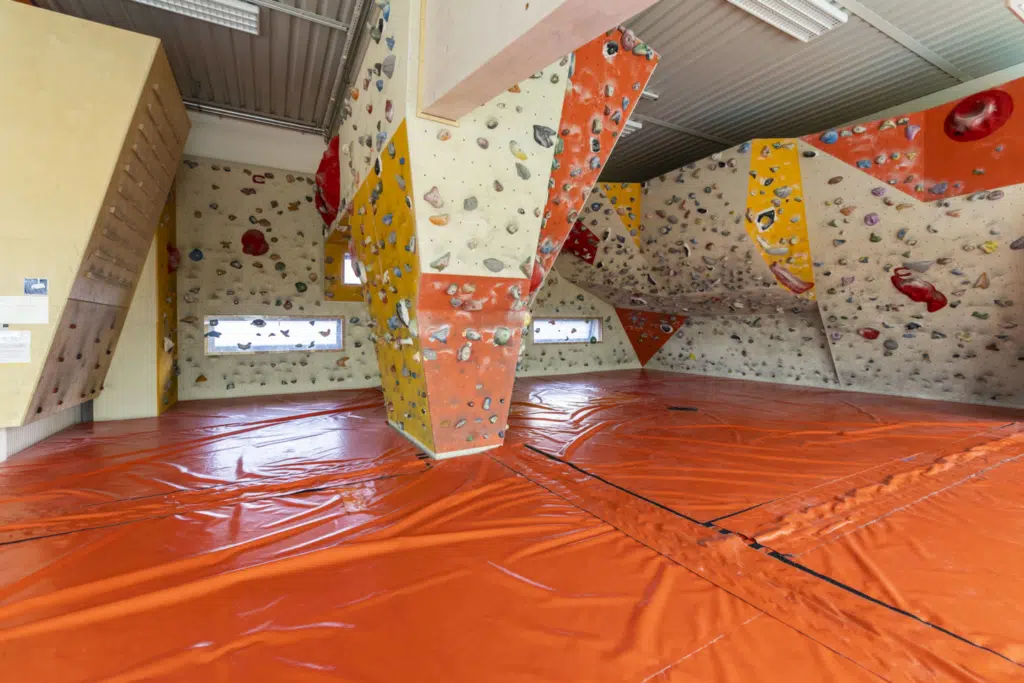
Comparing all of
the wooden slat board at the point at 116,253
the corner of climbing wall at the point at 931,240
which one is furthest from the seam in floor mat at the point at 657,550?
the corner of climbing wall at the point at 931,240

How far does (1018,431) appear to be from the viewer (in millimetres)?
3447

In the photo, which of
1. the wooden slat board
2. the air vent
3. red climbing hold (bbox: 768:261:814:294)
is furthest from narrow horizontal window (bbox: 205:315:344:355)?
red climbing hold (bbox: 768:261:814:294)

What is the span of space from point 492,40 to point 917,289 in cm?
530

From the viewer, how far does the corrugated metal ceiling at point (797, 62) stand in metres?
3.47

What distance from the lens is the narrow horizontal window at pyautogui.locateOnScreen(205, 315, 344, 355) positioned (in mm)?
5086

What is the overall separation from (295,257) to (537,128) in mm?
4010

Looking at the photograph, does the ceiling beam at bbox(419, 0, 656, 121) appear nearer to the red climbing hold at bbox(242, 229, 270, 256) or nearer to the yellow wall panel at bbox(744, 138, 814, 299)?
Result: the red climbing hold at bbox(242, 229, 270, 256)

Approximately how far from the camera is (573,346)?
8.00 m

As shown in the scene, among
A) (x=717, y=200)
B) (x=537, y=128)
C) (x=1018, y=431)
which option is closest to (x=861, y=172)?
(x=717, y=200)

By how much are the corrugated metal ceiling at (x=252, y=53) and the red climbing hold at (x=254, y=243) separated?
136 cm

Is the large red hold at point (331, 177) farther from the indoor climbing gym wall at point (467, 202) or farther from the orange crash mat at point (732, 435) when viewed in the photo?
the orange crash mat at point (732, 435)

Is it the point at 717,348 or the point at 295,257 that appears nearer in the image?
the point at 295,257

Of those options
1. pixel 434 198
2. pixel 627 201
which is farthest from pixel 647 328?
pixel 434 198

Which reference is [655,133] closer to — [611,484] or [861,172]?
[861,172]
